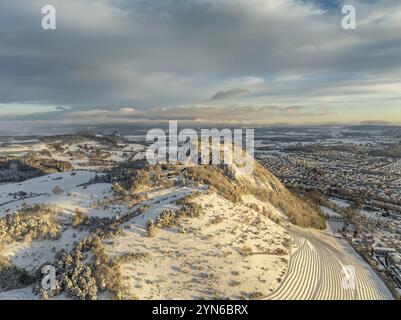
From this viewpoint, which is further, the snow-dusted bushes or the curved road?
the curved road

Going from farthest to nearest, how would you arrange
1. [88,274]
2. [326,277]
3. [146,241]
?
[326,277], [146,241], [88,274]

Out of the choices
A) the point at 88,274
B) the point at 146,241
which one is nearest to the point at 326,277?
the point at 146,241

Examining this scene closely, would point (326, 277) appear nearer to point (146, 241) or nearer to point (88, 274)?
point (146, 241)

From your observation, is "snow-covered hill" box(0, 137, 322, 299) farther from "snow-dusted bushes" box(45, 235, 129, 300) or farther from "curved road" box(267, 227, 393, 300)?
"curved road" box(267, 227, 393, 300)

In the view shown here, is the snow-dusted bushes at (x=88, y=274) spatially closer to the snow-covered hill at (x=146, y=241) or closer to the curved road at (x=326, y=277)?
the snow-covered hill at (x=146, y=241)

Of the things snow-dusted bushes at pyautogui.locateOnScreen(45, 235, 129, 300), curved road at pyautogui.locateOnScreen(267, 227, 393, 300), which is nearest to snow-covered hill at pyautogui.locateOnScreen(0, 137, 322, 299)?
snow-dusted bushes at pyautogui.locateOnScreen(45, 235, 129, 300)

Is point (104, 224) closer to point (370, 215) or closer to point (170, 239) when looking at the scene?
point (170, 239)

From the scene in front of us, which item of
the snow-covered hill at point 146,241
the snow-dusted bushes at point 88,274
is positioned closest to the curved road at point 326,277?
the snow-covered hill at point 146,241

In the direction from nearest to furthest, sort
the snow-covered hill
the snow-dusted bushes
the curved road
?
the snow-dusted bushes
the snow-covered hill
the curved road
